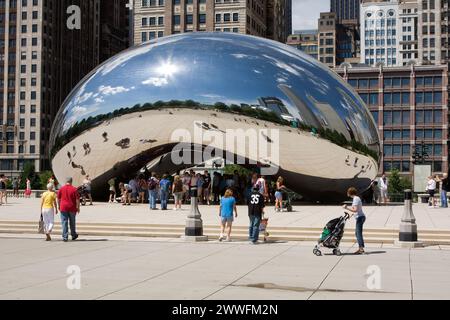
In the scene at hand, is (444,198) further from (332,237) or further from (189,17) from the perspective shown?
(189,17)

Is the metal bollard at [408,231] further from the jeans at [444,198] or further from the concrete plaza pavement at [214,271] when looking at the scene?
the jeans at [444,198]

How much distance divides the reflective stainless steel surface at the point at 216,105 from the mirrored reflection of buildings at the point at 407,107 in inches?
3641

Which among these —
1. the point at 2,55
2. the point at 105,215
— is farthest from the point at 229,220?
the point at 2,55

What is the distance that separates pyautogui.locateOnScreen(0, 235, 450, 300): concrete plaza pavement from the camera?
29.0 ft

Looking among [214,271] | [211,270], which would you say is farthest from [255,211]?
[214,271]

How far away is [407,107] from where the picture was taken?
117250 millimetres

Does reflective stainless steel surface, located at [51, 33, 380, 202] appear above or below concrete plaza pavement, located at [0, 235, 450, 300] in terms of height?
above

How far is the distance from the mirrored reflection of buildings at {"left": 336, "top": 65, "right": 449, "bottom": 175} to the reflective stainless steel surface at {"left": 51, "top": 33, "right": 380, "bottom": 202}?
92.5m

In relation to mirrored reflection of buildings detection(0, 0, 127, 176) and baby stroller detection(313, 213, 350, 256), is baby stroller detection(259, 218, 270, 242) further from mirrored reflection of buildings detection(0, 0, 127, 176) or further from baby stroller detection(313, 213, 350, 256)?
mirrored reflection of buildings detection(0, 0, 127, 176)

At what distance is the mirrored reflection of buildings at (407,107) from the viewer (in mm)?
115188

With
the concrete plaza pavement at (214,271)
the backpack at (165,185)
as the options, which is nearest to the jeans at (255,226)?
the concrete plaza pavement at (214,271)

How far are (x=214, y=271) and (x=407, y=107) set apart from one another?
4392 inches

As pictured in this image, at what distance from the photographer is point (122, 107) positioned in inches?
1017

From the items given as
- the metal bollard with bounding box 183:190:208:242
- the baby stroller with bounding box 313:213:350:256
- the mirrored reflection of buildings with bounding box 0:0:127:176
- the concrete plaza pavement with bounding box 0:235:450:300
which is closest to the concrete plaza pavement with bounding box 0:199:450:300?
the concrete plaza pavement with bounding box 0:235:450:300
